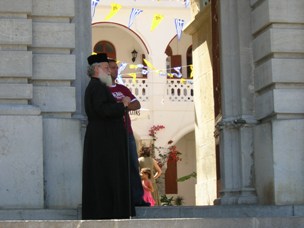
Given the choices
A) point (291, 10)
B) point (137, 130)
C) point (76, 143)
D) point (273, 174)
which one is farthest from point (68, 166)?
point (137, 130)

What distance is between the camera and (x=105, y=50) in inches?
1559

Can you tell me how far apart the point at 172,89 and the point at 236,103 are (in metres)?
24.0

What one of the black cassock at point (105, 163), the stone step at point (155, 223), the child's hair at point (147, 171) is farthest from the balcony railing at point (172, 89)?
the stone step at point (155, 223)

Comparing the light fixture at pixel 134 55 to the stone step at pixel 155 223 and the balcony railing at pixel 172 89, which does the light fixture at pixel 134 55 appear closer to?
the balcony railing at pixel 172 89

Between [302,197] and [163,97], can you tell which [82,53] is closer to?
[302,197]

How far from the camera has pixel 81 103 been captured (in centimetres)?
1394

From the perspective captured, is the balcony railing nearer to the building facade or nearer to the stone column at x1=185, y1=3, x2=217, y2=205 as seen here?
the stone column at x1=185, y1=3, x2=217, y2=205

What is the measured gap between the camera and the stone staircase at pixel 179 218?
1034 centimetres

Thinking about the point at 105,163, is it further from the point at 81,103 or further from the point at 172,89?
the point at 172,89

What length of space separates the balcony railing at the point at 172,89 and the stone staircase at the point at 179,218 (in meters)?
24.2

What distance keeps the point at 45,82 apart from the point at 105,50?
85.7ft

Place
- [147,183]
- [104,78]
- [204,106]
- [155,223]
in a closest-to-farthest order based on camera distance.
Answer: [155,223] → [104,78] → [147,183] → [204,106]

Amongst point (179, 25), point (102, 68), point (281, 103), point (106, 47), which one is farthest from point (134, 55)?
point (102, 68)

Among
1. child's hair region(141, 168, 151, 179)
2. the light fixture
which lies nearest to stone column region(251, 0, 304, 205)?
child's hair region(141, 168, 151, 179)
